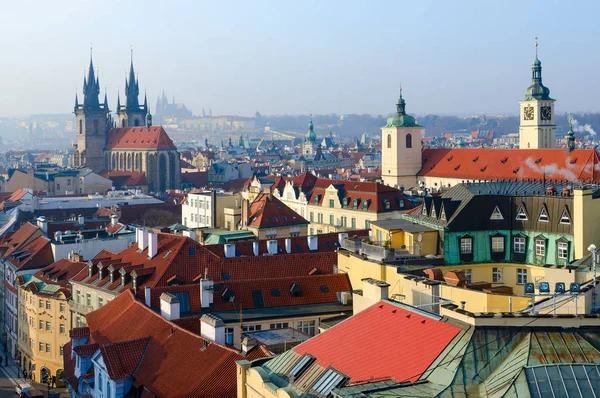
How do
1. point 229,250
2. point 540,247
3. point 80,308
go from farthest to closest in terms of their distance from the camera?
point 229,250 → point 80,308 → point 540,247

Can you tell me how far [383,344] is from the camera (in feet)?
70.9

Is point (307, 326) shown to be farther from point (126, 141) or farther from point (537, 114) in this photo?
point (126, 141)

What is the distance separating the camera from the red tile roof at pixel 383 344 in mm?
20344

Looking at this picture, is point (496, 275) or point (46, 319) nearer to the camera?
point (496, 275)

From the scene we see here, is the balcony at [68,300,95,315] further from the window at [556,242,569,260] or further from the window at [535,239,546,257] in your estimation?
the window at [556,242,569,260]

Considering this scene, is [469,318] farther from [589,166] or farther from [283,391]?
[589,166]

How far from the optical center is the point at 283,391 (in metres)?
19.9

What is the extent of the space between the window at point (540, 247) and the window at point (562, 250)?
619 mm

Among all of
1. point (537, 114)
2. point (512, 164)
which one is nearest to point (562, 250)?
point (512, 164)

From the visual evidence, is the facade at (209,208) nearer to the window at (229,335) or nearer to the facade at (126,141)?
the window at (229,335)

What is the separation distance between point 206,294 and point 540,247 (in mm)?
13330

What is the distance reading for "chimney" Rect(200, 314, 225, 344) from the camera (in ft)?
103

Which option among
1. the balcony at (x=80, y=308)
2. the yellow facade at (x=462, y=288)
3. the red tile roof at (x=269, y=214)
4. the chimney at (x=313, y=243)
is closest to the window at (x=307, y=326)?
the yellow facade at (x=462, y=288)

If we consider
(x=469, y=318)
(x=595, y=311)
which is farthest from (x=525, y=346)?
(x=595, y=311)
